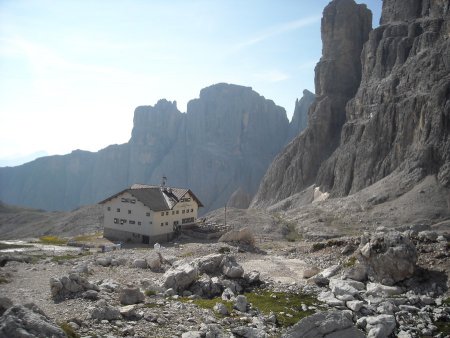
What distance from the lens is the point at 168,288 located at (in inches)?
1209

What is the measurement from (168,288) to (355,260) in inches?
617

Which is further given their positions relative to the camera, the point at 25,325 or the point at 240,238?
the point at 240,238

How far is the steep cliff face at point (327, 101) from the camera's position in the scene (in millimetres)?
165250

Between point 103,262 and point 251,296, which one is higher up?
point 103,262

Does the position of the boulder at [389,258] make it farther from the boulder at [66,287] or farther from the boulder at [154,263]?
the boulder at [66,287]

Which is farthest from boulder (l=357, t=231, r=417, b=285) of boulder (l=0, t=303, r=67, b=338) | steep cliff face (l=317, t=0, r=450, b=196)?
steep cliff face (l=317, t=0, r=450, b=196)

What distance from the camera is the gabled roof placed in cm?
6912

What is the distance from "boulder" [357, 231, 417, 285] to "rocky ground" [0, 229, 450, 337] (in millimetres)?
71

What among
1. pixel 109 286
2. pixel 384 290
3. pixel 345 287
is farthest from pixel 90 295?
pixel 384 290

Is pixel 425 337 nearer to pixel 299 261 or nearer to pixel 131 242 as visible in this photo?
pixel 299 261

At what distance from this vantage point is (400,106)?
409ft

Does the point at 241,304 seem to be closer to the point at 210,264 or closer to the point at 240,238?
the point at 210,264

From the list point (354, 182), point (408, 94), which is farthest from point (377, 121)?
point (354, 182)

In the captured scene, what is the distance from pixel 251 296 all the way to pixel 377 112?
384ft
